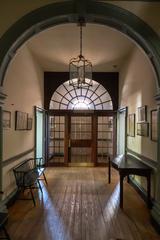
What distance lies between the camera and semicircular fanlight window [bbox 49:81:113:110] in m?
8.99

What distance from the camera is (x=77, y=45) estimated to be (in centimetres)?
604

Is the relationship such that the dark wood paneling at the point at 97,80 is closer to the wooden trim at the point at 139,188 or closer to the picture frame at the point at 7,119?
the wooden trim at the point at 139,188

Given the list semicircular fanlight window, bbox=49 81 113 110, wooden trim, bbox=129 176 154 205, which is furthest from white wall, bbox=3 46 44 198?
wooden trim, bbox=129 176 154 205

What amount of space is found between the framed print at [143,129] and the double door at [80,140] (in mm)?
3515

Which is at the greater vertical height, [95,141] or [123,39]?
[123,39]

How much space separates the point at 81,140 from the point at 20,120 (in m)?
3.88

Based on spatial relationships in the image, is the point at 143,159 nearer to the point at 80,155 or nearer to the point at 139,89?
the point at 139,89

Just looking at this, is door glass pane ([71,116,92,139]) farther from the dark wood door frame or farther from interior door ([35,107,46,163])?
interior door ([35,107,46,163])

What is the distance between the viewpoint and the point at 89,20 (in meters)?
3.73

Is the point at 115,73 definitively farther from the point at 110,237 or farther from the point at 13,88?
the point at 110,237

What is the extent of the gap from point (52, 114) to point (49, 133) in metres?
0.70

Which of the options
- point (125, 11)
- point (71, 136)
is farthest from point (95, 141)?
point (125, 11)

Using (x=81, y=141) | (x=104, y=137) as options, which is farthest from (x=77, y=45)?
(x=104, y=137)

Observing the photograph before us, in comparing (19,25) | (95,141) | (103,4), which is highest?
(103,4)
